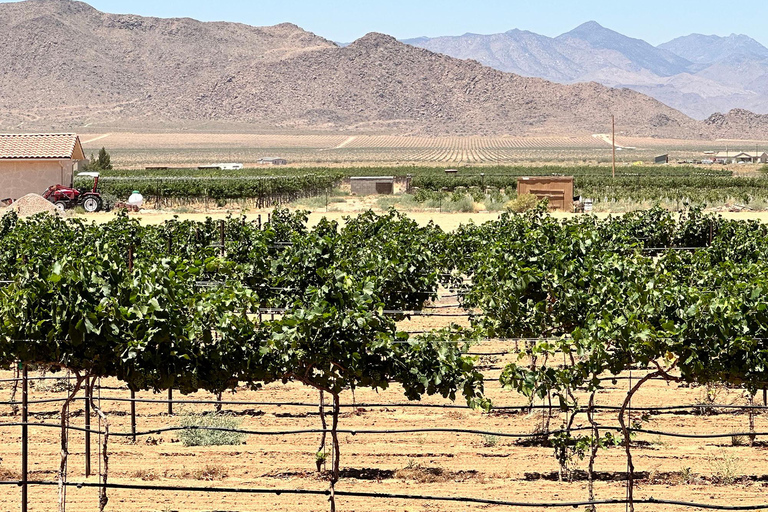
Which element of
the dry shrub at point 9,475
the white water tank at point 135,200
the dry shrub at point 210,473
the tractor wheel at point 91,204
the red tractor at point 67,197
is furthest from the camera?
the white water tank at point 135,200

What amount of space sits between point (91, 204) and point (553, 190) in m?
20.6

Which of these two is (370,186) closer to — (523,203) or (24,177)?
(523,203)

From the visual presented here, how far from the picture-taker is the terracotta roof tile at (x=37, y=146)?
45062 mm

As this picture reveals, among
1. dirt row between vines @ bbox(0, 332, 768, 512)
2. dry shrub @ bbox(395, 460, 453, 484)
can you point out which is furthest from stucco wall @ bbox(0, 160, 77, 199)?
dry shrub @ bbox(395, 460, 453, 484)

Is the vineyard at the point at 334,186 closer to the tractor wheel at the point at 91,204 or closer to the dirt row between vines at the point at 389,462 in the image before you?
the tractor wheel at the point at 91,204

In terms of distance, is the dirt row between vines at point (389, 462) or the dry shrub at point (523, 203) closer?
the dirt row between vines at point (389, 462)

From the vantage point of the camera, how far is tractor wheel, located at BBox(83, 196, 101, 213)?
4531 centimetres

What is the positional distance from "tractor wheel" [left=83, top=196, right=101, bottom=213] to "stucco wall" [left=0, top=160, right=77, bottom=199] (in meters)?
1.82

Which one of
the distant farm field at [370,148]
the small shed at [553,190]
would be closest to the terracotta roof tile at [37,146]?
the small shed at [553,190]

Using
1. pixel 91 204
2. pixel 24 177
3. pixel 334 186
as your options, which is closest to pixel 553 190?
pixel 91 204

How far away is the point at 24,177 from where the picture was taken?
4556 cm

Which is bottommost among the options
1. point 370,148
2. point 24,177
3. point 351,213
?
point 351,213

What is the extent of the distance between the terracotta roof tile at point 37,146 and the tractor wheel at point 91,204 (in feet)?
6.44

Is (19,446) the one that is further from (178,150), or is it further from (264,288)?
(178,150)
